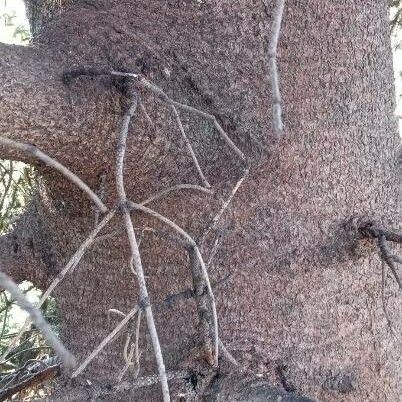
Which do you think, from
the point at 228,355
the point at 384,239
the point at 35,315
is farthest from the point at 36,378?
the point at 35,315

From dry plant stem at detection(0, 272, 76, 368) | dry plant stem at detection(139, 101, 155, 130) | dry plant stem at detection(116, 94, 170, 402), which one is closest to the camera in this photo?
dry plant stem at detection(0, 272, 76, 368)

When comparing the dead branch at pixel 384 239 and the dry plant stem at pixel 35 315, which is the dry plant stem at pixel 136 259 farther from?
the dead branch at pixel 384 239

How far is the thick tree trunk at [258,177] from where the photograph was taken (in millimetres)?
909

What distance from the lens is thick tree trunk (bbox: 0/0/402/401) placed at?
2.98 ft

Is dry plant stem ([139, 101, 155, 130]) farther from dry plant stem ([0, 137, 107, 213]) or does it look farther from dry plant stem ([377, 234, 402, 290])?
dry plant stem ([377, 234, 402, 290])

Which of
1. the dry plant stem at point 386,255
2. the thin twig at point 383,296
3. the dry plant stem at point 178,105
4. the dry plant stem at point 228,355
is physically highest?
the dry plant stem at point 178,105

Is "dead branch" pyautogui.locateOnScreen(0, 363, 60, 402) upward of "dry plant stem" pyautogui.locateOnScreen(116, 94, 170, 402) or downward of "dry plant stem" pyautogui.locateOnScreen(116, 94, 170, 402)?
downward

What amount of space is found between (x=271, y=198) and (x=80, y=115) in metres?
0.31

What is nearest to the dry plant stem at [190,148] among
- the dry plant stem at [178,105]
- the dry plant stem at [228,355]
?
the dry plant stem at [178,105]

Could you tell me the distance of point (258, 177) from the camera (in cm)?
95

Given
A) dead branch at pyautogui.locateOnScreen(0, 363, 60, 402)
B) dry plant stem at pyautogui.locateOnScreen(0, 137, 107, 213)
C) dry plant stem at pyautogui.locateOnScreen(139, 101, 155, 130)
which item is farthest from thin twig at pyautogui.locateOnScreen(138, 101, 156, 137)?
dead branch at pyautogui.locateOnScreen(0, 363, 60, 402)

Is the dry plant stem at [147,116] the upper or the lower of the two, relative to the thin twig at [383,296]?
upper

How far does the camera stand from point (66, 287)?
3.61ft

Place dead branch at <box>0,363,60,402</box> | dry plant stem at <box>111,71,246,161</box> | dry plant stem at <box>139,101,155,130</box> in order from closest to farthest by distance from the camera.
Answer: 1. dry plant stem at <box>111,71,246,161</box>
2. dry plant stem at <box>139,101,155,130</box>
3. dead branch at <box>0,363,60,402</box>
